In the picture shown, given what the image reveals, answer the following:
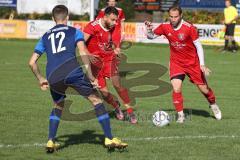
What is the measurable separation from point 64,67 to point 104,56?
3230mm

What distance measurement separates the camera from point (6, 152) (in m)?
8.38

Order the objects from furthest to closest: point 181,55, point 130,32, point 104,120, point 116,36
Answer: point 130,32 → point 116,36 → point 181,55 → point 104,120

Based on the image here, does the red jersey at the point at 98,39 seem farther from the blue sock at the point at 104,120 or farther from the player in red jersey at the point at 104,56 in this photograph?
the blue sock at the point at 104,120

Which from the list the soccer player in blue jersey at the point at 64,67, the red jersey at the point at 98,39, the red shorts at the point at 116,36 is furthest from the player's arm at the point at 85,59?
the red shorts at the point at 116,36

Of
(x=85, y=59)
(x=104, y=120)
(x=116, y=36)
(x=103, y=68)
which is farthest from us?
(x=116, y=36)

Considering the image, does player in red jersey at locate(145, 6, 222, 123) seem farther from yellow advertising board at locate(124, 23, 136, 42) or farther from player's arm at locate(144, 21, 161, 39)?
yellow advertising board at locate(124, 23, 136, 42)

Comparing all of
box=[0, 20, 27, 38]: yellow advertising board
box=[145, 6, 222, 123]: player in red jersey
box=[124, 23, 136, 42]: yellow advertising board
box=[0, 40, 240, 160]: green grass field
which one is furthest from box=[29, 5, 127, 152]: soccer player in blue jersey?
box=[0, 20, 27, 38]: yellow advertising board

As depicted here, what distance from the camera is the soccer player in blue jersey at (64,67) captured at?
8.30m

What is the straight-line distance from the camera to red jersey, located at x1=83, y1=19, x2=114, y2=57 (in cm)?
1116

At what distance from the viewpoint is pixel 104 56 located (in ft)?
38.2

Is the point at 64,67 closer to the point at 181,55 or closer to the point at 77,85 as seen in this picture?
the point at 77,85

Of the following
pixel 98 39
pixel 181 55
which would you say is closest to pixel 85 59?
pixel 98 39

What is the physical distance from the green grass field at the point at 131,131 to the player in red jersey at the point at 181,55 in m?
0.53

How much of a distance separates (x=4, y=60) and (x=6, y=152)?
16.3 metres
